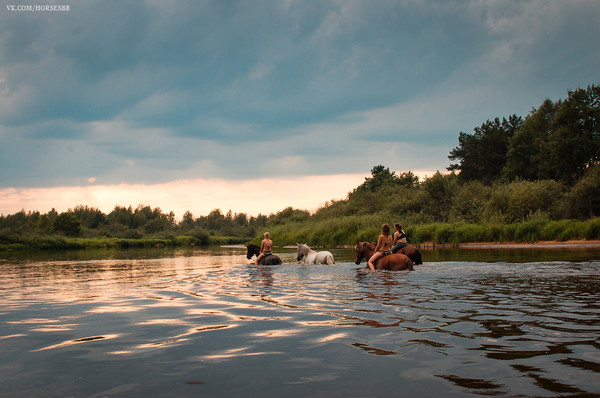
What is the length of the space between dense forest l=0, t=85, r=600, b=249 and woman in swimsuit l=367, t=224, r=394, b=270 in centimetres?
2283

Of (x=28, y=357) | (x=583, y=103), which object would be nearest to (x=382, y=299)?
(x=28, y=357)

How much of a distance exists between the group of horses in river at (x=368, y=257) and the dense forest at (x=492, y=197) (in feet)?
69.1

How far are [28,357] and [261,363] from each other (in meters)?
2.88

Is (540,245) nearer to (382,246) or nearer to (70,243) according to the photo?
(382,246)

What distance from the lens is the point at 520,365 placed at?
14.6 ft

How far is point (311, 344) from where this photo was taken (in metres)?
5.54

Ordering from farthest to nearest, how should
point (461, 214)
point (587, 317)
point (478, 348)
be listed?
point (461, 214)
point (587, 317)
point (478, 348)

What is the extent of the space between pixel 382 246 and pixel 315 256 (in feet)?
15.3

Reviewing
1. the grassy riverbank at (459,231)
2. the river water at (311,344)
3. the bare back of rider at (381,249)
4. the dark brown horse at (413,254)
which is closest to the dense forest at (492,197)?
the grassy riverbank at (459,231)

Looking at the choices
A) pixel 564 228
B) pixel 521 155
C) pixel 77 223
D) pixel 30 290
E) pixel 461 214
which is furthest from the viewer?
pixel 77 223

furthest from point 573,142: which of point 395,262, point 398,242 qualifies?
point 395,262

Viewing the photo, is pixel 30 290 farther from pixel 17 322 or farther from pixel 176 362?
pixel 176 362

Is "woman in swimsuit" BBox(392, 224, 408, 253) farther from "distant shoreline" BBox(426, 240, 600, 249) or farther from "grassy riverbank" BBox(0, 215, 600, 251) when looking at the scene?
"grassy riverbank" BBox(0, 215, 600, 251)

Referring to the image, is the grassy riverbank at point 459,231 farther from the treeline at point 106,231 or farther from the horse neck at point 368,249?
the treeline at point 106,231
